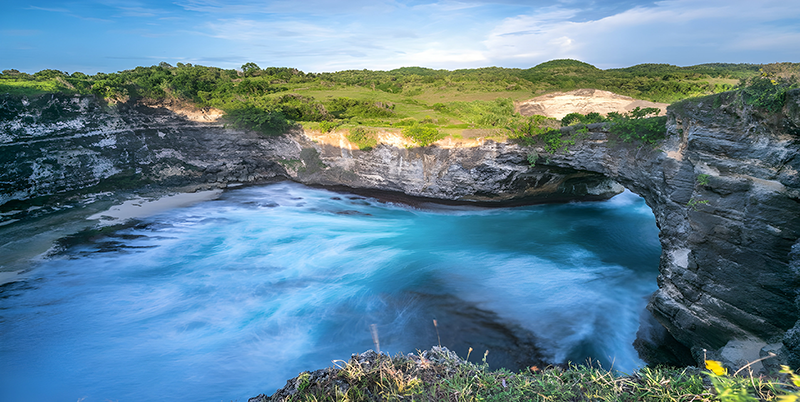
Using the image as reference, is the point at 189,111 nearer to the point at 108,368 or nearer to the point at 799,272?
the point at 108,368

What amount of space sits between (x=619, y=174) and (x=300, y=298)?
495 inches

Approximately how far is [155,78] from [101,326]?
1859 centimetres

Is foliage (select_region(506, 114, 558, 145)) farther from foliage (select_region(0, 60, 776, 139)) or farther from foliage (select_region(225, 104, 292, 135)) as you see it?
foliage (select_region(225, 104, 292, 135))

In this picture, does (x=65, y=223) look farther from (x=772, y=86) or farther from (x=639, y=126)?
(x=772, y=86)

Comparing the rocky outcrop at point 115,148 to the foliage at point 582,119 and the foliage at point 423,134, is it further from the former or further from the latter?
the foliage at point 582,119

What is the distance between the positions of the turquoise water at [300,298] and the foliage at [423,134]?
4101 mm

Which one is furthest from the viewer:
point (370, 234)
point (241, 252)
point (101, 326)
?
point (370, 234)

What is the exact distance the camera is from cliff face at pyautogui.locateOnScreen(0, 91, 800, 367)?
683cm

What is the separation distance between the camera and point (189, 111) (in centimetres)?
2053

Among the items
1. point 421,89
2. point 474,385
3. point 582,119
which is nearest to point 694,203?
point 582,119

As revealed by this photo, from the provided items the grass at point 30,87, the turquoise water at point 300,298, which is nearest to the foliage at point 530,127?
the turquoise water at point 300,298

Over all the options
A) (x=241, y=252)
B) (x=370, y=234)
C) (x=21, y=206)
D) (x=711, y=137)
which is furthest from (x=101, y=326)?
(x=711, y=137)

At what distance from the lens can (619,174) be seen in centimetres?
1209

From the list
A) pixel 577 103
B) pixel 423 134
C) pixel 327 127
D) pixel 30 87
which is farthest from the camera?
pixel 327 127
